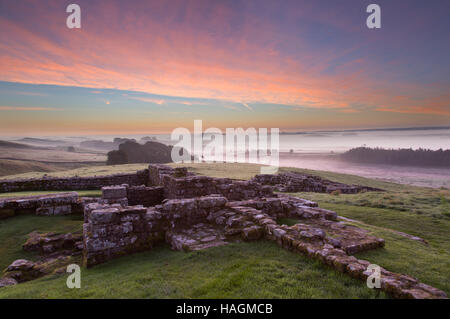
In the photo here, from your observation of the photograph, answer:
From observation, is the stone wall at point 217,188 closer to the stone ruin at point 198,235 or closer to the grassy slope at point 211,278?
the stone ruin at point 198,235

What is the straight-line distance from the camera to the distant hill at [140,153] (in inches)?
2149

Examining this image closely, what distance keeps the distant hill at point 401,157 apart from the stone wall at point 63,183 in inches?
2746

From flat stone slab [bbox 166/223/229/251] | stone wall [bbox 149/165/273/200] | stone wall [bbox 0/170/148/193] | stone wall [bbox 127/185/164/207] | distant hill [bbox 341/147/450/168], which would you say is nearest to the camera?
flat stone slab [bbox 166/223/229/251]

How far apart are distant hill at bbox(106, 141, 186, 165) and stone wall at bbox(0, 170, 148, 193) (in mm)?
37652

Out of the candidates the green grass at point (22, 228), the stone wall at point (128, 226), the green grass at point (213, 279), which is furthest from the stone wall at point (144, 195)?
the green grass at point (213, 279)

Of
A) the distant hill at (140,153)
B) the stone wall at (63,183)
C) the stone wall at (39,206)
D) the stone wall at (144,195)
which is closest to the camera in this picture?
the stone wall at (39,206)

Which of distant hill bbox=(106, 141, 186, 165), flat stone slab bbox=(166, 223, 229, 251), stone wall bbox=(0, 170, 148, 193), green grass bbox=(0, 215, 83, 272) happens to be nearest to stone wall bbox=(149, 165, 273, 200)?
green grass bbox=(0, 215, 83, 272)

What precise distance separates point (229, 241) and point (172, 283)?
2.46 metres

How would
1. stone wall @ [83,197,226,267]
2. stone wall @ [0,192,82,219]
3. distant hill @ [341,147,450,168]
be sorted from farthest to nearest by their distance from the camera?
distant hill @ [341,147,450,168] → stone wall @ [0,192,82,219] → stone wall @ [83,197,226,267]

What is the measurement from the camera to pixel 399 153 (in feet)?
208

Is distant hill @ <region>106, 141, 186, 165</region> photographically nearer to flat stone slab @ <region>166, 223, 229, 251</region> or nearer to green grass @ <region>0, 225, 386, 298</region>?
flat stone slab @ <region>166, 223, 229, 251</region>

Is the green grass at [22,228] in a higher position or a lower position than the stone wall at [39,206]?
lower

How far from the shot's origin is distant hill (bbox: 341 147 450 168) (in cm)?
5759
